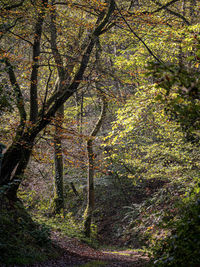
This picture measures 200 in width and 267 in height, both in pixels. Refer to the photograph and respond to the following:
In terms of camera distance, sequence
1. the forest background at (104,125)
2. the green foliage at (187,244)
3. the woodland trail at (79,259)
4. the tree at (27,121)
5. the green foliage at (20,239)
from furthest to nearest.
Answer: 1. the tree at (27,121)
2. the woodland trail at (79,259)
3. the green foliage at (20,239)
4. the forest background at (104,125)
5. the green foliage at (187,244)

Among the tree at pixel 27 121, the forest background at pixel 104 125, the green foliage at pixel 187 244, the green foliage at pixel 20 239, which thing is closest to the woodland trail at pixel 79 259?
the green foliage at pixel 20 239

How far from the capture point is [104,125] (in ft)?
61.6

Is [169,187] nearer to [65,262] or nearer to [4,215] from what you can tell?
[65,262]

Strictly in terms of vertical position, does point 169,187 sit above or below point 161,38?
below

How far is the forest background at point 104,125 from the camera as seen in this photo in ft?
13.3

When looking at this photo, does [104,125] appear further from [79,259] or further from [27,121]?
[79,259]

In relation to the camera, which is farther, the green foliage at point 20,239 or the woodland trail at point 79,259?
the woodland trail at point 79,259

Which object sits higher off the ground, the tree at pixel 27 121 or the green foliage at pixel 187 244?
the tree at pixel 27 121

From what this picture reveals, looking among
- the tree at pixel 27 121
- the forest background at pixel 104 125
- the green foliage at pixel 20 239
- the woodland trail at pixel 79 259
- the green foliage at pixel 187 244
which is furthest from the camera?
the tree at pixel 27 121

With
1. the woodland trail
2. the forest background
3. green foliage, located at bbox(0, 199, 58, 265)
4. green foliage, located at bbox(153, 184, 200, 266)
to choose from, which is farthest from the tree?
green foliage, located at bbox(153, 184, 200, 266)

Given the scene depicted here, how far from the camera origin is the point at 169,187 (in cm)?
1219

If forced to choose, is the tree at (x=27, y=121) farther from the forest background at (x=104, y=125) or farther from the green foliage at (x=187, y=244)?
the green foliage at (x=187, y=244)

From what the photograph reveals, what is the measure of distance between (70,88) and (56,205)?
24.0ft

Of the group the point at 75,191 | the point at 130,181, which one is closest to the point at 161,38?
the point at 130,181
